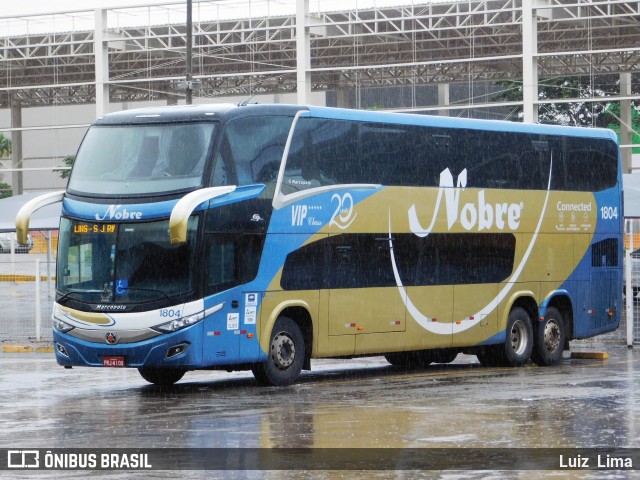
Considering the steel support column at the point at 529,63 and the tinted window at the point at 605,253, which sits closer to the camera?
the tinted window at the point at 605,253

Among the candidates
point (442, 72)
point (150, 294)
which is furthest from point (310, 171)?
point (442, 72)

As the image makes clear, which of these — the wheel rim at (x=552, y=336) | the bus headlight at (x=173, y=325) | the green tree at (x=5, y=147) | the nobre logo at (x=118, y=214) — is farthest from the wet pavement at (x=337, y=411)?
the green tree at (x=5, y=147)

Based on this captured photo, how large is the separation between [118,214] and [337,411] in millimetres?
4476

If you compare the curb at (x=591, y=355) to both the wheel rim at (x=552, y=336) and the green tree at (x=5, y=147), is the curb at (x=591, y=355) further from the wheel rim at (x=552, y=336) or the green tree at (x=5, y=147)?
the green tree at (x=5, y=147)

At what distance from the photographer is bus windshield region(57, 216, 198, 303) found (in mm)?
17688

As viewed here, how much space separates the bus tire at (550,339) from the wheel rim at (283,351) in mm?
5505

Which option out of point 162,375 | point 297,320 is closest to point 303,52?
point 297,320

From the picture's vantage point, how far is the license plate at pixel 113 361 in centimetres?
1753

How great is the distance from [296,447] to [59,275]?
23.8 feet

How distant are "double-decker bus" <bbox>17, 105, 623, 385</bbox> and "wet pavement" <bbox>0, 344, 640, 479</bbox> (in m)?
0.72

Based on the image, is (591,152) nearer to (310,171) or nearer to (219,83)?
(310,171)

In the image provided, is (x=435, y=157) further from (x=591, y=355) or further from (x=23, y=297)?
(x=23, y=297)

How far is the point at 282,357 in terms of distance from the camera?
1883 centimetres

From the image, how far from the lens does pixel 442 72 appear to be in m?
55.9
